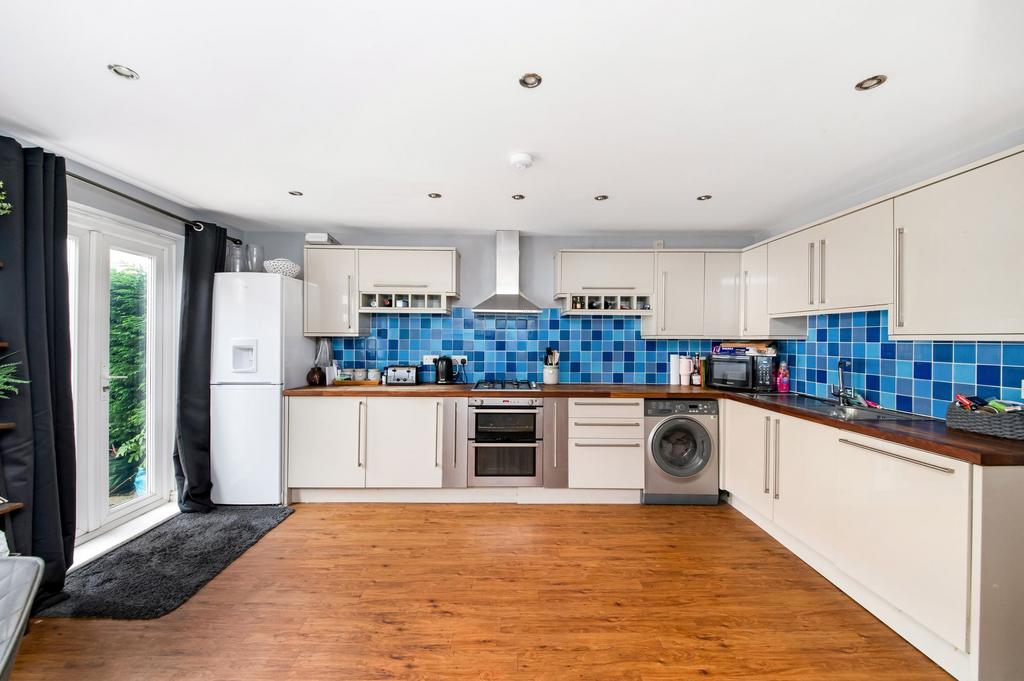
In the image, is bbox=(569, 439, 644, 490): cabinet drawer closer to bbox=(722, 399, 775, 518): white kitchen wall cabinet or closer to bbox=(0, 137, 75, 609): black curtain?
bbox=(722, 399, 775, 518): white kitchen wall cabinet

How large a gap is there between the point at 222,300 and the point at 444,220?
1774 millimetres

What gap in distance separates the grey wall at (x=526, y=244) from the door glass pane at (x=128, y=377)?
121 centimetres

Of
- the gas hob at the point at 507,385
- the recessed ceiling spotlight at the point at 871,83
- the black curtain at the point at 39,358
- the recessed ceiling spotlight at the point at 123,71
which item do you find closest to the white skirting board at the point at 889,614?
the gas hob at the point at 507,385

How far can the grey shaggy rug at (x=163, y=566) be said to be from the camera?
201cm

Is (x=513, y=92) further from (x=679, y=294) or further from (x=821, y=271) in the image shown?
(x=679, y=294)

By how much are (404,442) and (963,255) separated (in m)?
3.37

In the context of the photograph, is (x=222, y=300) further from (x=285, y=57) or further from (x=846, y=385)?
(x=846, y=385)

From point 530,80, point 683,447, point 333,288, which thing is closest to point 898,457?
point 683,447

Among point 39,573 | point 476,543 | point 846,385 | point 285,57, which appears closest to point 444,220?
point 285,57

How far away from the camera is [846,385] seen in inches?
114

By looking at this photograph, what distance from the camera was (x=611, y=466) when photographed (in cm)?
335

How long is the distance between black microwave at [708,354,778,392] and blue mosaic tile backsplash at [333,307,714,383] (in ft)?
1.32

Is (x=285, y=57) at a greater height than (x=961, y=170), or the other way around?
(x=285, y=57)

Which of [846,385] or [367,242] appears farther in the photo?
[367,242]
